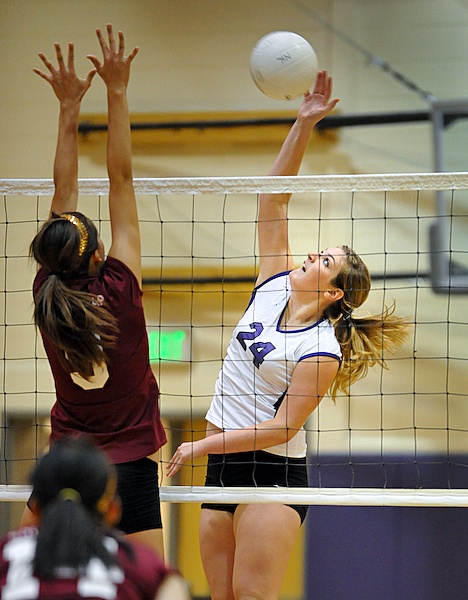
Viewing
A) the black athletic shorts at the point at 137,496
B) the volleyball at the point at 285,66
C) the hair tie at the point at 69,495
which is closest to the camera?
the hair tie at the point at 69,495

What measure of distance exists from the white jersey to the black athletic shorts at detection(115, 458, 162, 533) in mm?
601

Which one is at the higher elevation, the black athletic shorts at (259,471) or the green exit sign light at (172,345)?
the green exit sign light at (172,345)

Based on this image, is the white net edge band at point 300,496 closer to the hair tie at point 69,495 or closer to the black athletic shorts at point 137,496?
the black athletic shorts at point 137,496

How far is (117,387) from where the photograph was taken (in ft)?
8.21

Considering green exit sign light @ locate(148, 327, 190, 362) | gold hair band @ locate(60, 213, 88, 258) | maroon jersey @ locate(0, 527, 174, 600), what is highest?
gold hair band @ locate(60, 213, 88, 258)

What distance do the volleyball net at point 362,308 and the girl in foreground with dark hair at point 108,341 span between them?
2333 mm

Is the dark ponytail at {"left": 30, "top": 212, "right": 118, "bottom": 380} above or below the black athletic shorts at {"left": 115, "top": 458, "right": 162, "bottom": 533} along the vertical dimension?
above

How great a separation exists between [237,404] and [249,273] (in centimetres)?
230

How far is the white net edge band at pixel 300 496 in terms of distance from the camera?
120 inches

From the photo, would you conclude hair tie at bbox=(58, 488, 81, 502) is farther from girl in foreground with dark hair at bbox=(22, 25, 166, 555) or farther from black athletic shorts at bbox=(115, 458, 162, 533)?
black athletic shorts at bbox=(115, 458, 162, 533)

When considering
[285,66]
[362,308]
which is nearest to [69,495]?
[285,66]

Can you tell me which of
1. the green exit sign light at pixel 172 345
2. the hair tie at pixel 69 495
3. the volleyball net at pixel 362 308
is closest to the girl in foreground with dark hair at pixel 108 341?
the hair tie at pixel 69 495

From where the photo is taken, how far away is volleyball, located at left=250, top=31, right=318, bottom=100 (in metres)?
3.49

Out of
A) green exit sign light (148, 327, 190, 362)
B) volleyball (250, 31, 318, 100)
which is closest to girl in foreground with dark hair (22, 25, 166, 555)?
volleyball (250, 31, 318, 100)
